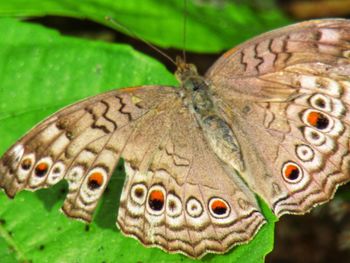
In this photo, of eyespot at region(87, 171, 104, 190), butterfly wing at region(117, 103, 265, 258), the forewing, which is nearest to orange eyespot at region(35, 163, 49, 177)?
eyespot at region(87, 171, 104, 190)

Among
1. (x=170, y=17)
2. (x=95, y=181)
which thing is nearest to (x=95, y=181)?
(x=95, y=181)

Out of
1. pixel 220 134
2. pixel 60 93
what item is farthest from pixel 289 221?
pixel 60 93

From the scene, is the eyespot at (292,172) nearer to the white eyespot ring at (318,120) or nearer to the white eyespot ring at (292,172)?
the white eyespot ring at (292,172)

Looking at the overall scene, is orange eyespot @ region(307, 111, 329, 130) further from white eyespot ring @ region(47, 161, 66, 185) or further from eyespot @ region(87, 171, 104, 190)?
white eyespot ring @ region(47, 161, 66, 185)

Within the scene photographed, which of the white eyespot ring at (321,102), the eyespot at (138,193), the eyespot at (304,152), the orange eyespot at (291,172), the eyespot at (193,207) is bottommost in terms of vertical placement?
the eyespot at (193,207)

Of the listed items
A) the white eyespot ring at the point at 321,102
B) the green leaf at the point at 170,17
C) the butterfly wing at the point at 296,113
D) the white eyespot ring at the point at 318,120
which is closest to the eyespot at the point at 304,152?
the butterfly wing at the point at 296,113

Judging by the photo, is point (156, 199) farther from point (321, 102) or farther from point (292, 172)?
point (321, 102)
